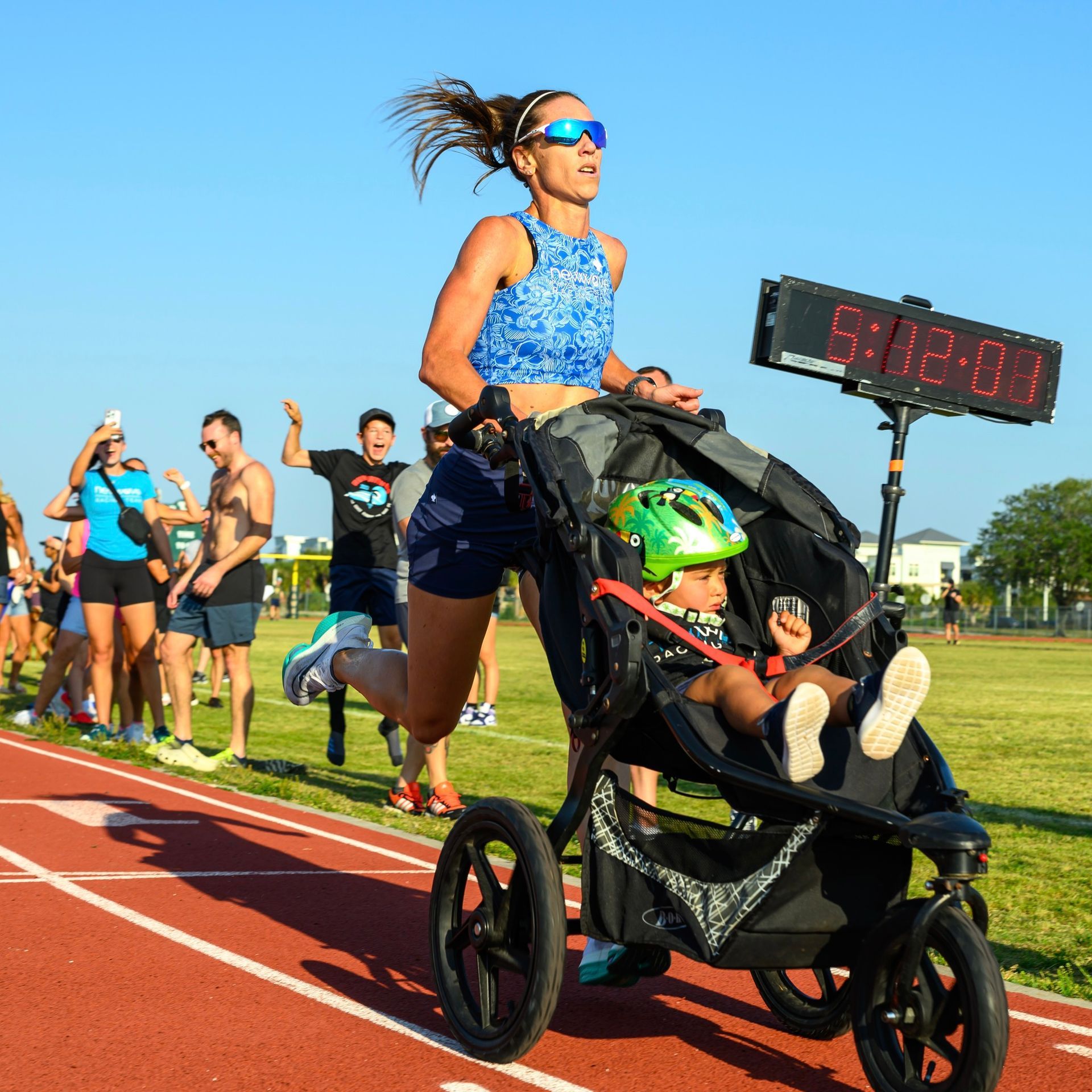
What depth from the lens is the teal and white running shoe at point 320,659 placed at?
480 centimetres

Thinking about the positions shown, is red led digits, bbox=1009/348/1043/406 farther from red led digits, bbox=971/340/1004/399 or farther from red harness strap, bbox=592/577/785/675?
red harness strap, bbox=592/577/785/675

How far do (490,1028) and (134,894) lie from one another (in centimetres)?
235

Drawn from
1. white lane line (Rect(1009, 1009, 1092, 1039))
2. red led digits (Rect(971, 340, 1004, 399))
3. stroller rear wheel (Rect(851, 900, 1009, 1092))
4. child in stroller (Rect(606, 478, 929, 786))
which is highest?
red led digits (Rect(971, 340, 1004, 399))

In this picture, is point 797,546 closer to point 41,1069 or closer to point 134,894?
point 41,1069

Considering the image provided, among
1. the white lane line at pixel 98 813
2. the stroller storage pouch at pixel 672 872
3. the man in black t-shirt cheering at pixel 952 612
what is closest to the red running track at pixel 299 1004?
the stroller storage pouch at pixel 672 872

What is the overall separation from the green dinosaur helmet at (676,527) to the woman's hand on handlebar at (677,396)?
298 mm

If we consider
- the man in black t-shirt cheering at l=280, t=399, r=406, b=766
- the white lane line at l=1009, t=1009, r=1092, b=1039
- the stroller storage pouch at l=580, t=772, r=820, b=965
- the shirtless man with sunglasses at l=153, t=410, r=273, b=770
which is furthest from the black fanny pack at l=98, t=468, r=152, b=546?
the white lane line at l=1009, t=1009, r=1092, b=1039

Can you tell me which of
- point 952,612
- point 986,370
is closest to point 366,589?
point 986,370

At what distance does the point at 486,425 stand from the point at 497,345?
521 millimetres

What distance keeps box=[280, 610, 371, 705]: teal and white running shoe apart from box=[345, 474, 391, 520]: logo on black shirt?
13.1 ft

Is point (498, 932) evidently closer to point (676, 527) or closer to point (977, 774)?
point (676, 527)

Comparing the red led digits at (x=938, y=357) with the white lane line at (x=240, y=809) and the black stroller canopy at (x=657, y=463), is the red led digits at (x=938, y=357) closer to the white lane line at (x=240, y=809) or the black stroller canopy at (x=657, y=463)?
the white lane line at (x=240, y=809)

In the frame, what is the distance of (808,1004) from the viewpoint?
141 inches

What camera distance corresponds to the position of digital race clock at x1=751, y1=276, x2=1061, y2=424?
7156mm
